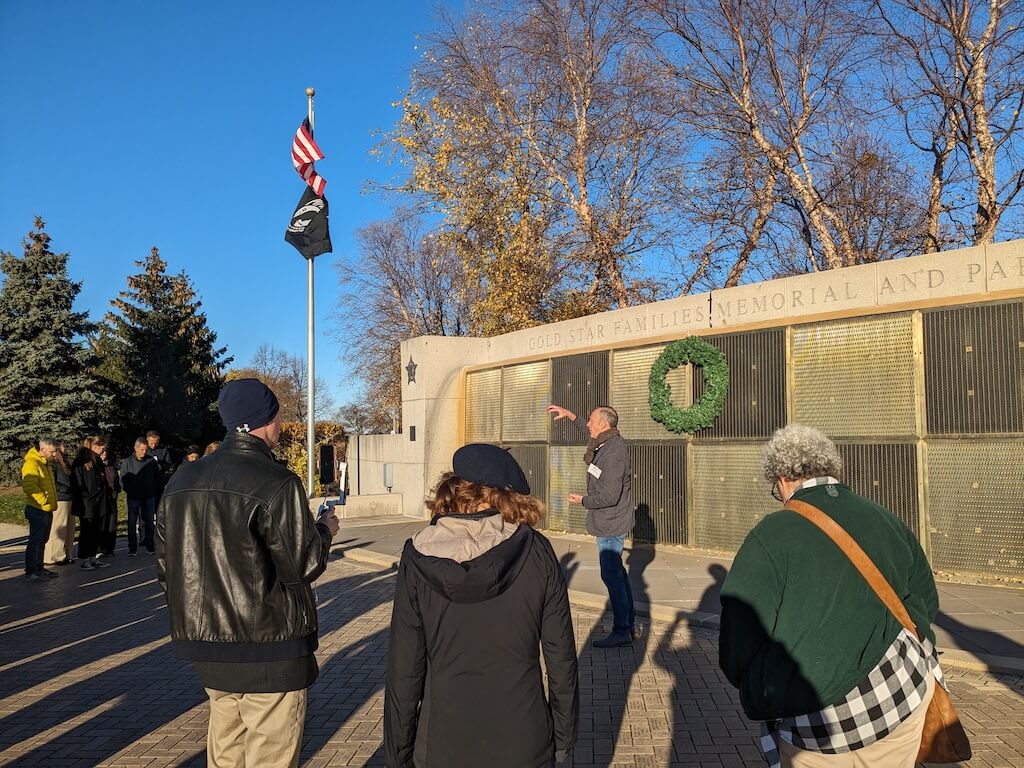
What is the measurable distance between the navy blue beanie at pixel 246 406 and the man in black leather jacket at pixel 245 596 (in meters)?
0.16

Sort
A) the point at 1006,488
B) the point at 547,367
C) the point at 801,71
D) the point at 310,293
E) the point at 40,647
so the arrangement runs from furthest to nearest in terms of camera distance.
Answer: the point at 310,293, the point at 801,71, the point at 547,367, the point at 1006,488, the point at 40,647

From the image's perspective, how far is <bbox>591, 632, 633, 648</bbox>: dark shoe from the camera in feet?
23.0

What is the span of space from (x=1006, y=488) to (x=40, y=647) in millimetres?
9757

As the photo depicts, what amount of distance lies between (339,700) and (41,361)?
29.2 m

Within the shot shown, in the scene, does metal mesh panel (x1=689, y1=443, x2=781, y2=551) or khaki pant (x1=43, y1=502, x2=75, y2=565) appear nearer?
metal mesh panel (x1=689, y1=443, x2=781, y2=551)

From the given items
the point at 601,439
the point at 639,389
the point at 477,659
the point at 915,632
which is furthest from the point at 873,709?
the point at 639,389

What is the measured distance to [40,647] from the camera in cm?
762

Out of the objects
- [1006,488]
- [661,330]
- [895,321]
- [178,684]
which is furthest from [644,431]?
[178,684]

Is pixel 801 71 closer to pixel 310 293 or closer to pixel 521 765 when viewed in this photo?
pixel 310 293

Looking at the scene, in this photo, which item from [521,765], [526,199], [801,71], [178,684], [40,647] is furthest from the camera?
[526,199]

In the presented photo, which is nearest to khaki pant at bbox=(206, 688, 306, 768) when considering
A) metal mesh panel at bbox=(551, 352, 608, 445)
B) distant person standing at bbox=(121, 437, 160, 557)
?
metal mesh panel at bbox=(551, 352, 608, 445)

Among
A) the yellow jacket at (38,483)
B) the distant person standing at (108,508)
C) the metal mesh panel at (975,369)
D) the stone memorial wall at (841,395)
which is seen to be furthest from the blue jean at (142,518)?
the metal mesh panel at (975,369)

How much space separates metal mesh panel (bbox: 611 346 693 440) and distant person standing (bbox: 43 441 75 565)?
8295 millimetres

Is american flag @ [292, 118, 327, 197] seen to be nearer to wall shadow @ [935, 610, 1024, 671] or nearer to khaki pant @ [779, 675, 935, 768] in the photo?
wall shadow @ [935, 610, 1024, 671]
